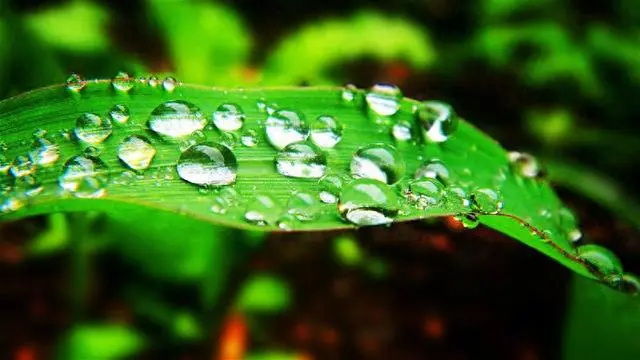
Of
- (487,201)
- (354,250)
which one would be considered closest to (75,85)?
(487,201)

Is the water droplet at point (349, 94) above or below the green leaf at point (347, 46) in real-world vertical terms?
below

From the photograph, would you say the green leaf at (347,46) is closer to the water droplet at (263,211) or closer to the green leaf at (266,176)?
the green leaf at (266,176)

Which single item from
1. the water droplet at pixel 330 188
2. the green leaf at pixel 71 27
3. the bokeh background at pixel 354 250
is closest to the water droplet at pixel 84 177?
the water droplet at pixel 330 188

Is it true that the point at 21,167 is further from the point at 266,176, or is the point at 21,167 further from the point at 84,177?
the point at 266,176

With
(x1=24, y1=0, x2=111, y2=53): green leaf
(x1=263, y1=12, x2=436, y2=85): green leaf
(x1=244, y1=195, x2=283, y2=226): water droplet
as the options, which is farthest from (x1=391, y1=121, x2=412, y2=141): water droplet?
(x1=24, y1=0, x2=111, y2=53): green leaf

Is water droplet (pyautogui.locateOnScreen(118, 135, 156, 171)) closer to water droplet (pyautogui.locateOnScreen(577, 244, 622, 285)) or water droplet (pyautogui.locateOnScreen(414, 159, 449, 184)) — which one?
water droplet (pyautogui.locateOnScreen(414, 159, 449, 184))
